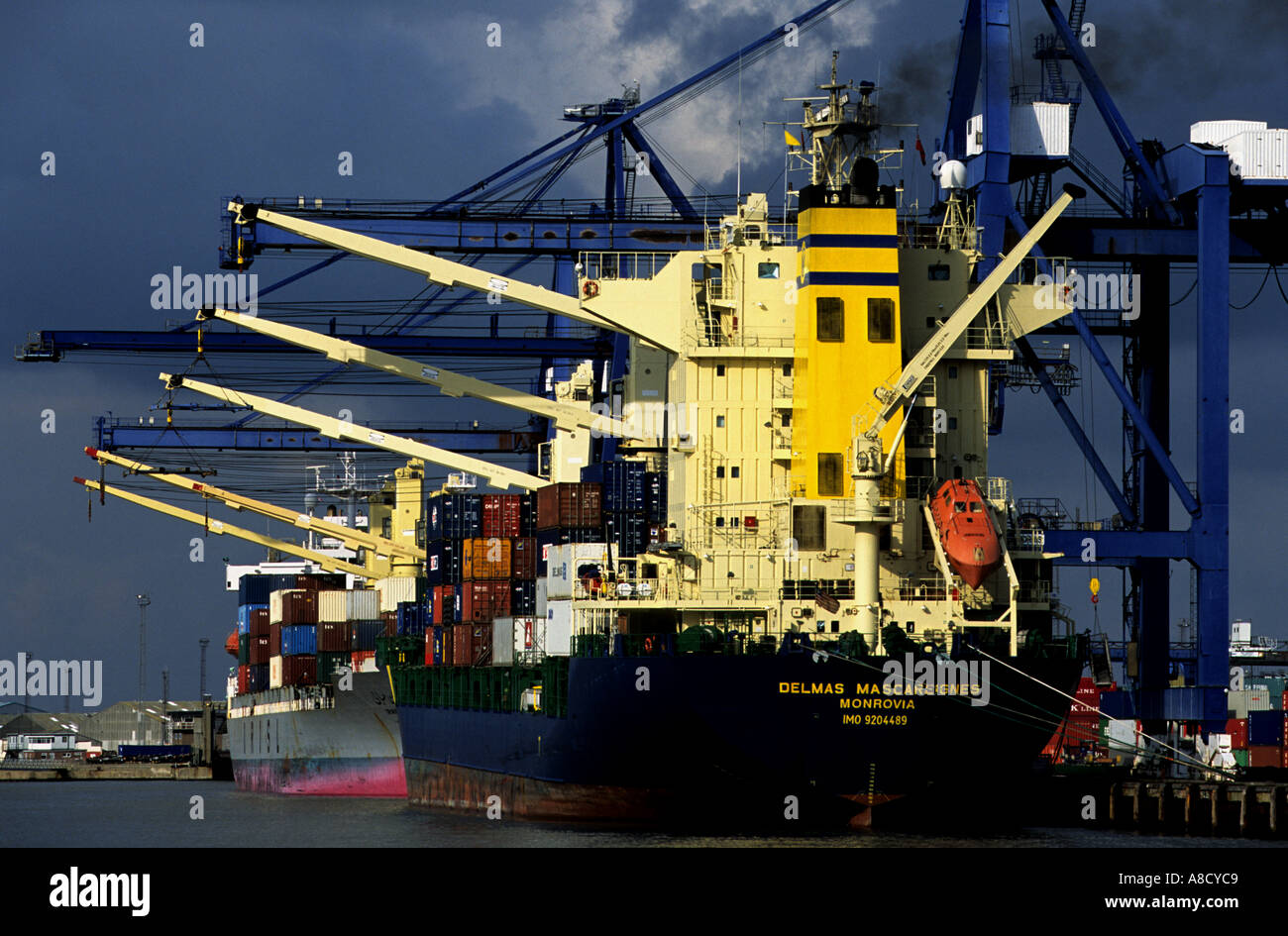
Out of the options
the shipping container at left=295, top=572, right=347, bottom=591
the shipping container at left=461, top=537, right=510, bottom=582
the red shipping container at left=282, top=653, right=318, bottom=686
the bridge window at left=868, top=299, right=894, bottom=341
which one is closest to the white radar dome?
the bridge window at left=868, top=299, right=894, bottom=341

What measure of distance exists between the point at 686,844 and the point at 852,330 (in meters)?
11.9

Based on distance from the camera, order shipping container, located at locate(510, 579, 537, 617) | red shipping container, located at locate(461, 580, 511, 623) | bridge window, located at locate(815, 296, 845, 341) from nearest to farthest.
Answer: bridge window, located at locate(815, 296, 845, 341), shipping container, located at locate(510, 579, 537, 617), red shipping container, located at locate(461, 580, 511, 623)

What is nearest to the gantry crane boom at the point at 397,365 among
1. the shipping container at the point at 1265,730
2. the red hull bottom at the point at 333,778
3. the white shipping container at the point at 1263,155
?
the red hull bottom at the point at 333,778

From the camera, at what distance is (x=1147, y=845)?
39.9 m

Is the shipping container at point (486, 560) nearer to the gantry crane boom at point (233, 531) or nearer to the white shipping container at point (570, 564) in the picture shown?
the white shipping container at point (570, 564)

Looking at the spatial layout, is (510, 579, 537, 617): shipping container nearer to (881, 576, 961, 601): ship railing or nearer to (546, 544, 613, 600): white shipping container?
(546, 544, 613, 600): white shipping container

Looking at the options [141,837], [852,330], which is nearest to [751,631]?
[852,330]

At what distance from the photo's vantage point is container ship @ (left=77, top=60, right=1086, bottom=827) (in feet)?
126

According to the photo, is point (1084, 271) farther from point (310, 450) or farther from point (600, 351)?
point (310, 450)

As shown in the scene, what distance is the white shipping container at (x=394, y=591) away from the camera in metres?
70.7

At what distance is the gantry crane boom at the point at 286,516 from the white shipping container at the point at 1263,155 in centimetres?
3478

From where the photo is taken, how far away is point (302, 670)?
74.3m

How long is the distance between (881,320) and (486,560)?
17159 millimetres

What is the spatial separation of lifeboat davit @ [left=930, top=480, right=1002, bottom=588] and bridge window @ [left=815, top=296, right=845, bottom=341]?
4.18 metres
